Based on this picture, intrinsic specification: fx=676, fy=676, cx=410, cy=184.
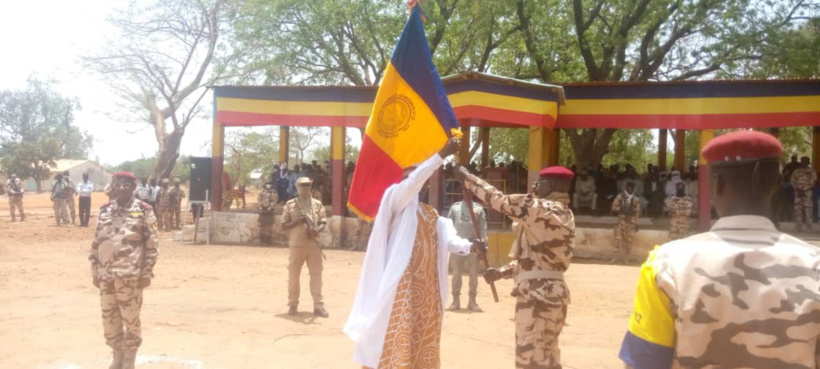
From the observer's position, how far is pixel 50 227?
71.1ft

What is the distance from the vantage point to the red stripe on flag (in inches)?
191

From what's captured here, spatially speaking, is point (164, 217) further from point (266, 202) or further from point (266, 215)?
point (266, 202)

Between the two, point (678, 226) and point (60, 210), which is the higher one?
point (678, 226)

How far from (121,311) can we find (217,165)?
12.9m

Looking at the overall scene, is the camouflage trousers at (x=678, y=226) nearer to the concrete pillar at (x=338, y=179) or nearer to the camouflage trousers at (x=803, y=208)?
the camouflage trousers at (x=803, y=208)

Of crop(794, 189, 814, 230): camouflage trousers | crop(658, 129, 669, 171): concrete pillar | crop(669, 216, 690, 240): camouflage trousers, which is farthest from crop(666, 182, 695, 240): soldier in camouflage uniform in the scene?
crop(658, 129, 669, 171): concrete pillar

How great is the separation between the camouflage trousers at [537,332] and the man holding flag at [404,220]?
0.54 meters

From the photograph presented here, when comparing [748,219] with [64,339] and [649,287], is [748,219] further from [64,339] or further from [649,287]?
[64,339]

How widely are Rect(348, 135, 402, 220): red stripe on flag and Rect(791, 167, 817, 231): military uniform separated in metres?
14.4

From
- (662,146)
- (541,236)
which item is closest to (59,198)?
(662,146)

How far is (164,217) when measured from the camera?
71.9ft

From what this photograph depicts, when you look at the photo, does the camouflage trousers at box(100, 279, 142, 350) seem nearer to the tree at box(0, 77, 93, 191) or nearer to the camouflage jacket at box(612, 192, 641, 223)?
the camouflage jacket at box(612, 192, 641, 223)

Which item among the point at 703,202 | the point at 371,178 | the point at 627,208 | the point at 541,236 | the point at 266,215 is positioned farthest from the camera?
the point at 266,215

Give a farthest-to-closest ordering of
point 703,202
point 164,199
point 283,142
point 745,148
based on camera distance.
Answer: point 283,142 < point 164,199 < point 703,202 < point 745,148
